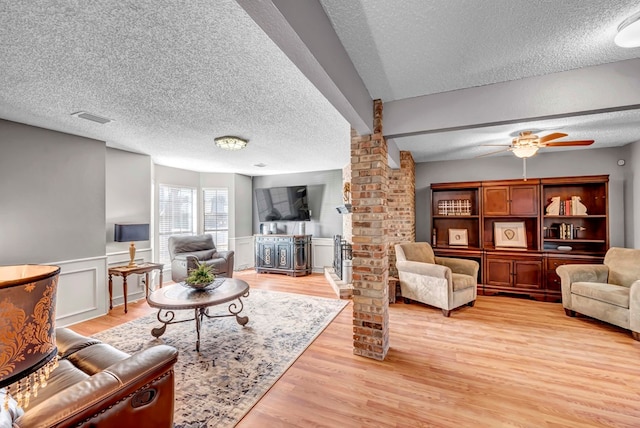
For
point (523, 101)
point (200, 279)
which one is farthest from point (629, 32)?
Answer: point (200, 279)

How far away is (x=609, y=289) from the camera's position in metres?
3.20

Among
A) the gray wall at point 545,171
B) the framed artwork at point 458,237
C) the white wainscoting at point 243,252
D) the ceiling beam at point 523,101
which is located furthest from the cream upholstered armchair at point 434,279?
the white wainscoting at point 243,252

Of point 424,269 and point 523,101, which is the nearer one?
point 523,101

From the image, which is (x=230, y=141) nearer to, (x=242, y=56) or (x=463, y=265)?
(x=242, y=56)

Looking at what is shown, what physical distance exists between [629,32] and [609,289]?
10.1 ft

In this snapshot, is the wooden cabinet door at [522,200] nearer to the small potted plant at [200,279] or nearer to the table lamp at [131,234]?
the small potted plant at [200,279]

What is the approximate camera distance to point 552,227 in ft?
15.1

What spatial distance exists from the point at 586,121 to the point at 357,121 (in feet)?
9.46

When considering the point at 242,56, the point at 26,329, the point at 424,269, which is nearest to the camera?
the point at 26,329

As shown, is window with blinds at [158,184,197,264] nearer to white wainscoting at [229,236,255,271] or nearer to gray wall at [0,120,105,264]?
white wainscoting at [229,236,255,271]

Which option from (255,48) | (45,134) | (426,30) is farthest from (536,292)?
(45,134)

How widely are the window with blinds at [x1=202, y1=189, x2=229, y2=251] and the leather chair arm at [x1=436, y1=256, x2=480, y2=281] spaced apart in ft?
16.0

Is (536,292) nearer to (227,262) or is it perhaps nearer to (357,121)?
(357,121)

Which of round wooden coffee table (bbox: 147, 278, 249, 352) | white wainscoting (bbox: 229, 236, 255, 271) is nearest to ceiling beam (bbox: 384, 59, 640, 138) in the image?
round wooden coffee table (bbox: 147, 278, 249, 352)
